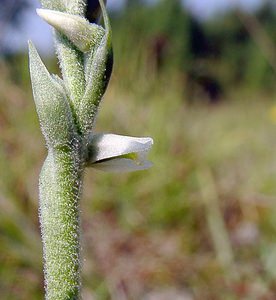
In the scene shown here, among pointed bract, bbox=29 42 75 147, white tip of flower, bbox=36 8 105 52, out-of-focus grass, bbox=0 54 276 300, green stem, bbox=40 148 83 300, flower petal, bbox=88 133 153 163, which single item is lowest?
out-of-focus grass, bbox=0 54 276 300

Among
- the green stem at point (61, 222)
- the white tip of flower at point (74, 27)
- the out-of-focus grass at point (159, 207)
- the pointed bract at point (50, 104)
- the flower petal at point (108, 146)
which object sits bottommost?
the out-of-focus grass at point (159, 207)

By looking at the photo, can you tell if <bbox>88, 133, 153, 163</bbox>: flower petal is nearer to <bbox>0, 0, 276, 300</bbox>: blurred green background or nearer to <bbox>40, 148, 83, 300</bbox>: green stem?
<bbox>40, 148, 83, 300</bbox>: green stem

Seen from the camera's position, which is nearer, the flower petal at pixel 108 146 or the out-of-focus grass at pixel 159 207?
the flower petal at pixel 108 146

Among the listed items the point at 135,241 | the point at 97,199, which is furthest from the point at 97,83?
the point at 97,199

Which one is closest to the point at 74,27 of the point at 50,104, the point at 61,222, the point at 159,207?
the point at 50,104

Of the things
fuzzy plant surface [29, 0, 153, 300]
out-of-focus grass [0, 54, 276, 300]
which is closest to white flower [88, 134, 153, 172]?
fuzzy plant surface [29, 0, 153, 300]

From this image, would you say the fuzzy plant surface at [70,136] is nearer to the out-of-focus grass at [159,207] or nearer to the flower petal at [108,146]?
the flower petal at [108,146]

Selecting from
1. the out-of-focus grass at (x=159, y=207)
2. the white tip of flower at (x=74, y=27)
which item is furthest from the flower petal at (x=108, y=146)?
the out-of-focus grass at (x=159, y=207)
